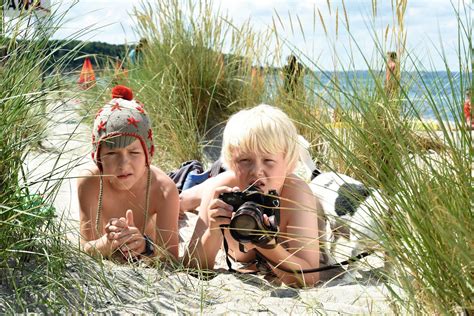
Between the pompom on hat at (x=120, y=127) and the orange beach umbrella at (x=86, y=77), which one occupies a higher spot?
the orange beach umbrella at (x=86, y=77)

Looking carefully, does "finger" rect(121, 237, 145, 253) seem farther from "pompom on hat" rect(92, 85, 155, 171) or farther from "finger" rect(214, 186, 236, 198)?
"pompom on hat" rect(92, 85, 155, 171)

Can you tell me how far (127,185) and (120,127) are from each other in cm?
26

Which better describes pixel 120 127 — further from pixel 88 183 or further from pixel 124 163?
pixel 88 183

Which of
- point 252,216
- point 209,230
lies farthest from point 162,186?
point 252,216

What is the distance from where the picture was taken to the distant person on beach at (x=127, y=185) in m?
2.95

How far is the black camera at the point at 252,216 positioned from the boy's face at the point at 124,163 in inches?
21.6

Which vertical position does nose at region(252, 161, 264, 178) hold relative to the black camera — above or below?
above

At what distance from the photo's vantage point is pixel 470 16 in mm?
2002

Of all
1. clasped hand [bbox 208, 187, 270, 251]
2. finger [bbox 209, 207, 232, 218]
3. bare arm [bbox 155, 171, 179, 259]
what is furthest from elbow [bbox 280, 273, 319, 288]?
bare arm [bbox 155, 171, 179, 259]

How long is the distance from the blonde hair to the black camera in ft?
0.95

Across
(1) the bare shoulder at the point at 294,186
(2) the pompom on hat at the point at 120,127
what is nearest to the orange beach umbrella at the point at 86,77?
(2) the pompom on hat at the point at 120,127

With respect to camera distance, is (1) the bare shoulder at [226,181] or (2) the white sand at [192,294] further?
(1) the bare shoulder at [226,181]

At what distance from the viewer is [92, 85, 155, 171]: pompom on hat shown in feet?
9.73

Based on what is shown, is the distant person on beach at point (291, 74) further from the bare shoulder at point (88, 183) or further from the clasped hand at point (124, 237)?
the clasped hand at point (124, 237)
